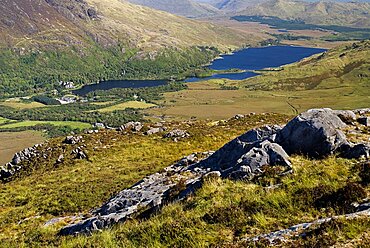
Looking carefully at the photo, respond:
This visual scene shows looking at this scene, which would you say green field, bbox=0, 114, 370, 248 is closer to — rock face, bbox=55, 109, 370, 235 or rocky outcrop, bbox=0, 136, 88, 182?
rock face, bbox=55, 109, 370, 235

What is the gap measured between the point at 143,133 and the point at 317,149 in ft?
174

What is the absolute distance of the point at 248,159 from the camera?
78.7 ft

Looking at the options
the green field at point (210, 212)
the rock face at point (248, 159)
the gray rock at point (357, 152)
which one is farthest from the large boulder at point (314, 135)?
the green field at point (210, 212)

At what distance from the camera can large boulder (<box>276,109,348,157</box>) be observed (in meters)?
25.3

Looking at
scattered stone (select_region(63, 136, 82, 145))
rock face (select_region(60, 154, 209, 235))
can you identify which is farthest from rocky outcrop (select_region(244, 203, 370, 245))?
scattered stone (select_region(63, 136, 82, 145))

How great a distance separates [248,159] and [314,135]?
5.56 meters

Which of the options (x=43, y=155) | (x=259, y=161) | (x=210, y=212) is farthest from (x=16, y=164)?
(x=210, y=212)

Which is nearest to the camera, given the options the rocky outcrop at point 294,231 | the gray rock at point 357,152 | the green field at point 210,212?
the rocky outcrop at point 294,231

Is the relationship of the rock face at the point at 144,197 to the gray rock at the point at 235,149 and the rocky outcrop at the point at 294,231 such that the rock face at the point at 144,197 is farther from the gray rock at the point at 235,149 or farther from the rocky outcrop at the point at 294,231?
the rocky outcrop at the point at 294,231

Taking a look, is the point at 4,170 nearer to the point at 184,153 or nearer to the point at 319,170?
the point at 184,153

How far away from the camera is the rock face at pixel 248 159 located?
23.6 metres

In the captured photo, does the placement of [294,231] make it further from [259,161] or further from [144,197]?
[144,197]

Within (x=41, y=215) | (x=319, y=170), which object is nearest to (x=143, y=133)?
(x=41, y=215)

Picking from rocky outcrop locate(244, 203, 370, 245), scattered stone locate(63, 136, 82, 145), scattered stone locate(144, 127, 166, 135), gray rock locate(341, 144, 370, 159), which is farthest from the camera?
scattered stone locate(144, 127, 166, 135)
